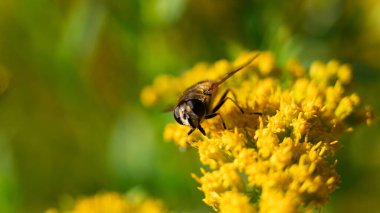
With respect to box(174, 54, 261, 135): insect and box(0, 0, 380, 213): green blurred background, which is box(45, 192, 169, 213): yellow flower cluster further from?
box(174, 54, 261, 135): insect

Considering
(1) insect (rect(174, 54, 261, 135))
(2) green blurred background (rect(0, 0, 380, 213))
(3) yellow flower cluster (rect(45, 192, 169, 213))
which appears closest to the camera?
(1) insect (rect(174, 54, 261, 135))

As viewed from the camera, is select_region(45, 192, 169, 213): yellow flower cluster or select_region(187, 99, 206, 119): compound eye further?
select_region(45, 192, 169, 213): yellow flower cluster

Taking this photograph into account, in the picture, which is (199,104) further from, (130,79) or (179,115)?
(130,79)

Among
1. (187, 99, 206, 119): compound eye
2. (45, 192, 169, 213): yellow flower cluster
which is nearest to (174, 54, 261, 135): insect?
(187, 99, 206, 119): compound eye

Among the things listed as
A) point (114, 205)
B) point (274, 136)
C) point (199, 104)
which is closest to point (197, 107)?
point (199, 104)

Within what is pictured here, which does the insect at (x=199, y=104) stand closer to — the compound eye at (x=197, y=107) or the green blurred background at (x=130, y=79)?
the compound eye at (x=197, y=107)

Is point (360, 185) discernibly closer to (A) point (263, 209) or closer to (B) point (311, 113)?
(B) point (311, 113)

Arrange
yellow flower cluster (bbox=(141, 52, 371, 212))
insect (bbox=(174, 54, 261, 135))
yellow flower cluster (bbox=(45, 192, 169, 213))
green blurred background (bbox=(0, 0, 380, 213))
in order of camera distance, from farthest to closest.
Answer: green blurred background (bbox=(0, 0, 380, 213)) < yellow flower cluster (bbox=(45, 192, 169, 213)) < insect (bbox=(174, 54, 261, 135)) < yellow flower cluster (bbox=(141, 52, 371, 212))

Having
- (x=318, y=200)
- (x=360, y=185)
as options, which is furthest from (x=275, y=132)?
(x=360, y=185)
